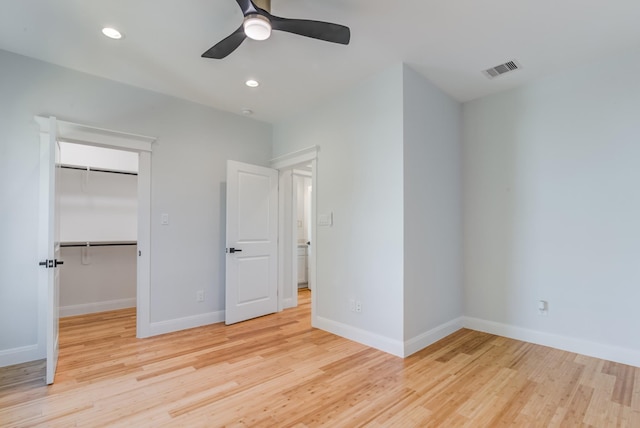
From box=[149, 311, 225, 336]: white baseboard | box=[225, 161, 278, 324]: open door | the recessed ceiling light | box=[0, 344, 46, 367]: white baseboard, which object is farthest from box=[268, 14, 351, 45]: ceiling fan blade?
box=[0, 344, 46, 367]: white baseboard

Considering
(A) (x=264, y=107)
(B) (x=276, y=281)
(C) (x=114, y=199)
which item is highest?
(A) (x=264, y=107)

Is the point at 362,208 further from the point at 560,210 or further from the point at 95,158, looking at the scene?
the point at 95,158

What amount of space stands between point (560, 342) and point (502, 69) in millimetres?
2740

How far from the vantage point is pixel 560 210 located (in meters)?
3.17

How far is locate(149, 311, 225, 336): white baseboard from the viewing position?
3.56m

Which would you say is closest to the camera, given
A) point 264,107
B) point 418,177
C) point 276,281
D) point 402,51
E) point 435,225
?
point 402,51

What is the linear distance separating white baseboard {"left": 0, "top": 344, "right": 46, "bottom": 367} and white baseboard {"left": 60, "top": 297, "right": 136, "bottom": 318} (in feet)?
5.09

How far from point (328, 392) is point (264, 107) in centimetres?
329

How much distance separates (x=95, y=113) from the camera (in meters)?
3.27

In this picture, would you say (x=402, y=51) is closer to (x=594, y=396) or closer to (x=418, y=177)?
(x=418, y=177)

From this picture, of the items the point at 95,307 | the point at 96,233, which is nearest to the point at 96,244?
the point at 96,233

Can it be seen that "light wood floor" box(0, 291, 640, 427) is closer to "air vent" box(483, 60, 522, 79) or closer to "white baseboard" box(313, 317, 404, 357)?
"white baseboard" box(313, 317, 404, 357)

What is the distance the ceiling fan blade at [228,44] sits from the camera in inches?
82.2

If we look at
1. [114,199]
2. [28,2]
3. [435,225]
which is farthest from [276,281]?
[28,2]
